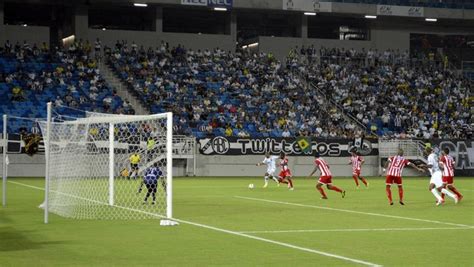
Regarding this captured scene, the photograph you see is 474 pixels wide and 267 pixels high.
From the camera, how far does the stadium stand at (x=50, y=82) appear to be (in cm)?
5012

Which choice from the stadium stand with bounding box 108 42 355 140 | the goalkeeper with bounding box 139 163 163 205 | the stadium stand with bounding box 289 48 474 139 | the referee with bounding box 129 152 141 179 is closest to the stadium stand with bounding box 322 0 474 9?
the stadium stand with bounding box 289 48 474 139

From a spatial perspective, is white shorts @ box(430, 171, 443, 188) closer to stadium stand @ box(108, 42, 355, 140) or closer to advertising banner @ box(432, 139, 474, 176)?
stadium stand @ box(108, 42, 355, 140)

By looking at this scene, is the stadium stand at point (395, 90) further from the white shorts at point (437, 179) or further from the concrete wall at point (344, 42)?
the white shorts at point (437, 179)

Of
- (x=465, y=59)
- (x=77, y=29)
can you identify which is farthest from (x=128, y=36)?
(x=465, y=59)

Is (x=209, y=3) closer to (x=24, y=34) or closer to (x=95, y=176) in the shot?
(x=24, y=34)

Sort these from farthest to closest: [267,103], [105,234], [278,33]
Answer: [278,33] → [267,103] → [105,234]

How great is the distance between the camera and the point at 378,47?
226ft

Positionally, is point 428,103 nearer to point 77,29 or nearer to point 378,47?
point 378,47

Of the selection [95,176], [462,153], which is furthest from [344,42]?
[95,176]

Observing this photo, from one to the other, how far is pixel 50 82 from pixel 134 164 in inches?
857

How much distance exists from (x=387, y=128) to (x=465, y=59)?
17.4 meters

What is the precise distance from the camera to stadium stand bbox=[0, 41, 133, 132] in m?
50.1

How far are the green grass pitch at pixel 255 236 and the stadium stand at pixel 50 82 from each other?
23323 mm

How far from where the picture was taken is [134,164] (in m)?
32.8
